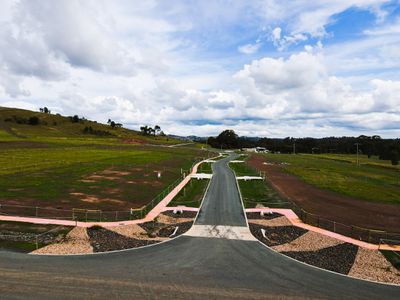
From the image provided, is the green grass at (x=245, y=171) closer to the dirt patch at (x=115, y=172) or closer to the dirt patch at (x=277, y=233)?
the dirt patch at (x=115, y=172)

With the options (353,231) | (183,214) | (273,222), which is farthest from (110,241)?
(353,231)

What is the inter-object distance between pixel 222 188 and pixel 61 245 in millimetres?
32417

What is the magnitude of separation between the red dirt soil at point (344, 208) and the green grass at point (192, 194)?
12447mm

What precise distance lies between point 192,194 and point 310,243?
24405 millimetres

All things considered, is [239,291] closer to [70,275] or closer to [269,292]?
[269,292]

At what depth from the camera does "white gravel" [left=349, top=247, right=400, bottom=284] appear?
67.9ft

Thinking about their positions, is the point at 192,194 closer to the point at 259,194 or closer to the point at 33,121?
the point at 259,194

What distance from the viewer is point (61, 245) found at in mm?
24953

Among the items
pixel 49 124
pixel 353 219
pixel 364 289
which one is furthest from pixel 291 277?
pixel 49 124

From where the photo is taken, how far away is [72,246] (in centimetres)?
2484

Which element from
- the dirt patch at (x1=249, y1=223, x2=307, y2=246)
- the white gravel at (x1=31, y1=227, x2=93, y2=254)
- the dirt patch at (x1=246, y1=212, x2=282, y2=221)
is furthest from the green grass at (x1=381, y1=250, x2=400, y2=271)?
the white gravel at (x1=31, y1=227, x2=93, y2=254)

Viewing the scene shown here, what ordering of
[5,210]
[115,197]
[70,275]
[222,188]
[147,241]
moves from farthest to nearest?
1. [222,188]
2. [115,197]
3. [5,210]
4. [147,241]
5. [70,275]

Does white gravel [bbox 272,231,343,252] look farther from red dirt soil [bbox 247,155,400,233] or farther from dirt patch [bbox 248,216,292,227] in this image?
red dirt soil [bbox 247,155,400,233]

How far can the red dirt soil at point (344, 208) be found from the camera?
114 ft
